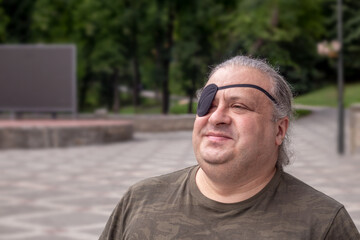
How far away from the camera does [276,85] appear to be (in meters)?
2.12

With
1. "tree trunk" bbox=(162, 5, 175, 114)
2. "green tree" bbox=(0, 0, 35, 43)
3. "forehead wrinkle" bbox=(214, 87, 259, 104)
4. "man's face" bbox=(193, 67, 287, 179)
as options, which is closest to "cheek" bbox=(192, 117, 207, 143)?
"man's face" bbox=(193, 67, 287, 179)

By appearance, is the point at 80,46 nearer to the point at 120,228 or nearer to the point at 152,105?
the point at 152,105

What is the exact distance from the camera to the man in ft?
6.48

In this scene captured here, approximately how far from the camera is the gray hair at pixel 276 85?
211 cm

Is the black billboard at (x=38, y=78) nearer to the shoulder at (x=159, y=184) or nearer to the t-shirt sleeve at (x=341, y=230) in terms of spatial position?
the shoulder at (x=159, y=184)

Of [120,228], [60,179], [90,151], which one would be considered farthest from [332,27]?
[120,228]

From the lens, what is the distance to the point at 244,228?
1.98 metres

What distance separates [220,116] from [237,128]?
0.07 metres

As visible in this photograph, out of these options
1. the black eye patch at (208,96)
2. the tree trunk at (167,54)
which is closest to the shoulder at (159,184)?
the black eye patch at (208,96)

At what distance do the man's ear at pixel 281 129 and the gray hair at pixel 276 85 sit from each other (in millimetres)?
18

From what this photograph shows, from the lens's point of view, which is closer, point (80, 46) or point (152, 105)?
point (80, 46)

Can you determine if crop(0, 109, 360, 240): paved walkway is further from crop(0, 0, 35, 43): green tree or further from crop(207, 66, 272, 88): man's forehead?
crop(0, 0, 35, 43): green tree

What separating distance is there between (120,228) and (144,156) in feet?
39.1

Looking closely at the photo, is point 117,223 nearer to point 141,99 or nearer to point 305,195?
point 305,195
